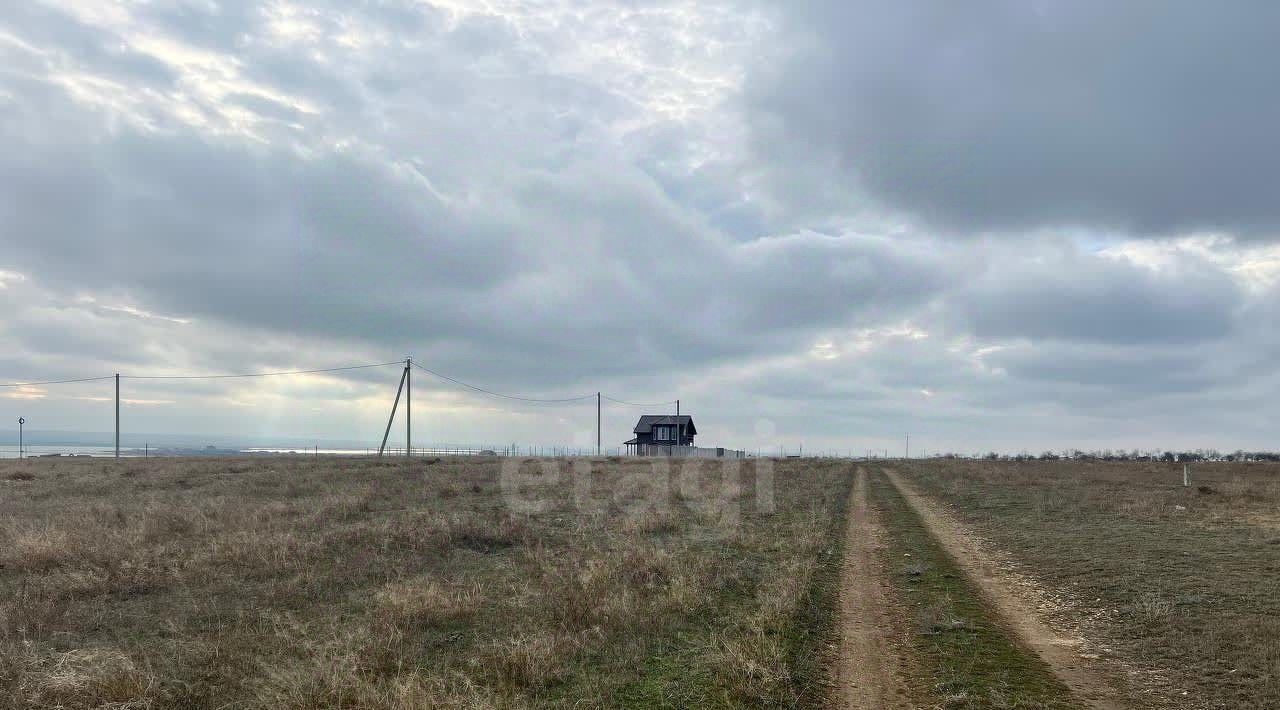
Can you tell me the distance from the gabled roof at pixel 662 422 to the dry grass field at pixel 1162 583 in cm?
6284

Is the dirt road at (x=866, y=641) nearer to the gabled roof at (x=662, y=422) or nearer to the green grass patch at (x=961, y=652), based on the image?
the green grass patch at (x=961, y=652)

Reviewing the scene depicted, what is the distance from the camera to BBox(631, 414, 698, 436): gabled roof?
87000 millimetres

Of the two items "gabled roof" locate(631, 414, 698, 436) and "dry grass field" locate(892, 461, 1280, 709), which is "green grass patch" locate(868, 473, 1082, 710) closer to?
"dry grass field" locate(892, 461, 1280, 709)

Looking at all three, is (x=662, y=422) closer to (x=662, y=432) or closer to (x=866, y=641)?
(x=662, y=432)

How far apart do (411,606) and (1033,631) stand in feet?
27.8

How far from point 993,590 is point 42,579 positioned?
16425 millimetres

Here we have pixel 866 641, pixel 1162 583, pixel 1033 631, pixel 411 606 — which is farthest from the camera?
pixel 1162 583

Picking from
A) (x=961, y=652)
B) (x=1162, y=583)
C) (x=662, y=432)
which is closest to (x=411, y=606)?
(x=961, y=652)

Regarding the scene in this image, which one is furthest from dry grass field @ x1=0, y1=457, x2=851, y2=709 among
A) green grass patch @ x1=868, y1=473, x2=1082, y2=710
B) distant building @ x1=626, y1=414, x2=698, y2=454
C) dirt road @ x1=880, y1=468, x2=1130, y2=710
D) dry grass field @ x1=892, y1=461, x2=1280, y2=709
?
distant building @ x1=626, y1=414, x2=698, y2=454

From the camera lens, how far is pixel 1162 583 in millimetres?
11438

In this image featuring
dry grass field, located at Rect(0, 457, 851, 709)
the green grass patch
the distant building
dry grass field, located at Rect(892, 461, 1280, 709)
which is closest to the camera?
the green grass patch

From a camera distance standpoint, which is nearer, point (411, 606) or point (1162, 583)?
point (411, 606)

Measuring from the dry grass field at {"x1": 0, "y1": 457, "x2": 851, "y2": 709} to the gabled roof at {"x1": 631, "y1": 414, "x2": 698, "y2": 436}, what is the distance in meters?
65.3

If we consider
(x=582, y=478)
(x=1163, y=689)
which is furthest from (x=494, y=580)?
(x=582, y=478)
